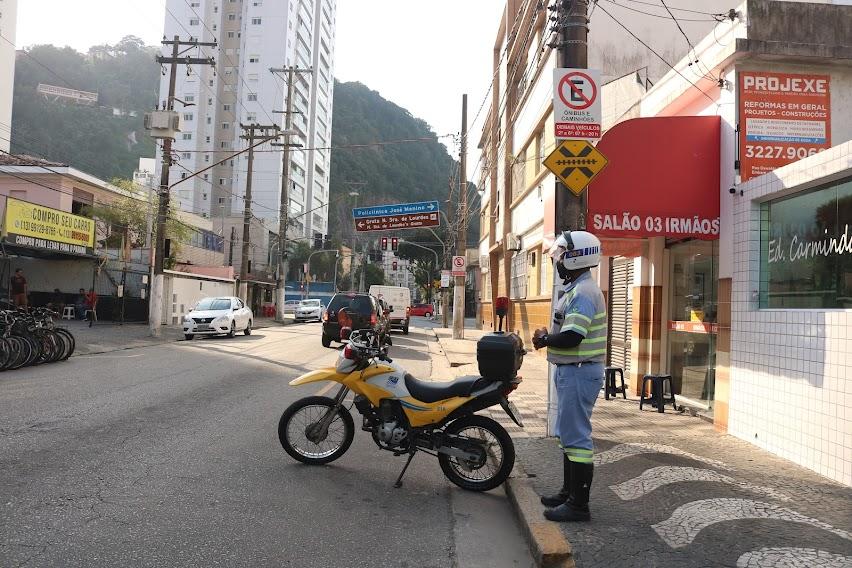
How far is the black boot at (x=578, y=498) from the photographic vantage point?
4414 mm

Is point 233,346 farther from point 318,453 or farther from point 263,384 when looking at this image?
point 318,453

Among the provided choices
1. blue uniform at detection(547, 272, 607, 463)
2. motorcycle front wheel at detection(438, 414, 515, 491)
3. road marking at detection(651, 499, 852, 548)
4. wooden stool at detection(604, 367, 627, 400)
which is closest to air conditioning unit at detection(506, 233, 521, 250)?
wooden stool at detection(604, 367, 627, 400)

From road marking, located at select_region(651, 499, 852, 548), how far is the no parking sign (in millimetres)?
3908

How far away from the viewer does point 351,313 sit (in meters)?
18.5

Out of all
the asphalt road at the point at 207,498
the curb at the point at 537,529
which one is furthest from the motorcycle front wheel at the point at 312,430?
the curb at the point at 537,529

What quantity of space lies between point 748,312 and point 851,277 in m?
1.47

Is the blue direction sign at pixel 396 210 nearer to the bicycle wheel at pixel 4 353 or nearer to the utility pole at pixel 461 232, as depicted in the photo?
the utility pole at pixel 461 232

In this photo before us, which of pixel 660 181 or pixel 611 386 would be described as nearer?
pixel 660 181

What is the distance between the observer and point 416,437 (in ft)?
17.9

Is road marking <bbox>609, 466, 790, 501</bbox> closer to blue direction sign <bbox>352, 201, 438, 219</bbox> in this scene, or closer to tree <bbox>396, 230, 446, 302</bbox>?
blue direction sign <bbox>352, 201, 438, 219</bbox>

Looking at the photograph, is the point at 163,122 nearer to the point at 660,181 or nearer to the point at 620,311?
the point at 620,311

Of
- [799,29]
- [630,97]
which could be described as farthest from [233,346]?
[799,29]

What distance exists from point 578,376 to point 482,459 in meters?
1.29

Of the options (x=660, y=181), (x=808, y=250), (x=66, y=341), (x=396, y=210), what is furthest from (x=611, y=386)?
(x=396, y=210)
